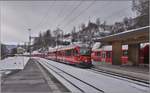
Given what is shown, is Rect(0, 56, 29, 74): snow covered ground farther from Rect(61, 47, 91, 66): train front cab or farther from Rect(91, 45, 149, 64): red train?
Rect(91, 45, 149, 64): red train

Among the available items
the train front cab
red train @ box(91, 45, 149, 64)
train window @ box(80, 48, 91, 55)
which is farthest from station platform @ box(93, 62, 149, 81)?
red train @ box(91, 45, 149, 64)

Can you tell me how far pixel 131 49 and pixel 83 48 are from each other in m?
6.78

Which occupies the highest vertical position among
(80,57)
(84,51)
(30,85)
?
(84,51)

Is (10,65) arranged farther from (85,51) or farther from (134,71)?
(134,71)

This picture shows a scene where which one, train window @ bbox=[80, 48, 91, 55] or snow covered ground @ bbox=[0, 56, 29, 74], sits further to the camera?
train window @ bbox=[80, 48, 91, 55]

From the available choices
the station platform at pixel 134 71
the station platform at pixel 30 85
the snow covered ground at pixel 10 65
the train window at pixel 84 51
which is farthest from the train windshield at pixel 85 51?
the station platform at pixel 30 85

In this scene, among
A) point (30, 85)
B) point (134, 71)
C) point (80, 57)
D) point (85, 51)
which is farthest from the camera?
point (85, 51)

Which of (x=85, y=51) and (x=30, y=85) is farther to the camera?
(x=85, y=51)

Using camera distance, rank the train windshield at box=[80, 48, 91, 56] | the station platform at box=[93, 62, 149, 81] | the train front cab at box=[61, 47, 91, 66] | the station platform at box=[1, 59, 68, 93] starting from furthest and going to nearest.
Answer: the train windshield at box=[80, 48, 91, 56]
the train front cab at box=[61, 47, 91, 66]
the station platform at box=[93, 62, 149, 81]
the station platform at box=[1, 59, 68, 93]

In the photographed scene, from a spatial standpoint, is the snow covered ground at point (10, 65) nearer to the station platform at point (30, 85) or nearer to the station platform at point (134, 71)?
the station platform at point (30, 85)

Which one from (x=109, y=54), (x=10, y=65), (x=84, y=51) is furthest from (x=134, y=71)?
(x=109, y=54)

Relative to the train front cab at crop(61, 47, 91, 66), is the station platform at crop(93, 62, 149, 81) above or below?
below

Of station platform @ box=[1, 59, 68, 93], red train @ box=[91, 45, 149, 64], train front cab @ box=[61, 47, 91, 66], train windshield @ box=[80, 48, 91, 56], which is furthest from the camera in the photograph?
red train @ box=[91, 45, 149, 64]

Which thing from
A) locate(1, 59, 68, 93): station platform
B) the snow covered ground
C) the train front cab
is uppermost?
the train front cab
